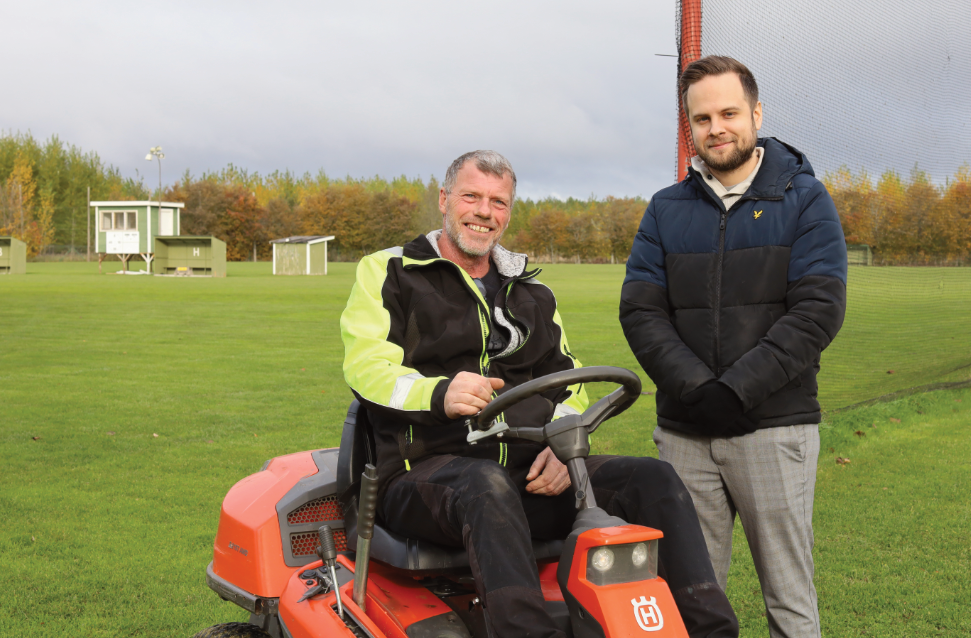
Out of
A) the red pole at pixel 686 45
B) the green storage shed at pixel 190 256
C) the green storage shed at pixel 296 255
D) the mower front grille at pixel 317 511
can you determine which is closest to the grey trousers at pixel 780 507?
the mower front grille at pixel 317 511

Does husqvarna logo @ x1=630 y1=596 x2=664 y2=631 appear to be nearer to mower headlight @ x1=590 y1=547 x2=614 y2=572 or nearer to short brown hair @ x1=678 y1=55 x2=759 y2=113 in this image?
mower headlight @ x1=590 y1=547 x2=614 y2=572

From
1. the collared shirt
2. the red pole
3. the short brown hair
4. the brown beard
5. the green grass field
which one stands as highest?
the red pole

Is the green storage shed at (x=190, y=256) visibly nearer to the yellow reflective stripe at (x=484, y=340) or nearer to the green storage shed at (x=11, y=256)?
the green storage shed at (x=11, y=256)

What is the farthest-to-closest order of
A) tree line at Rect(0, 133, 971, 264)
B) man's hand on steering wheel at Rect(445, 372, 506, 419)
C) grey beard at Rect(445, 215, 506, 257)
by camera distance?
1. tree line at Rect(0, 133, 971, 264)
2. grey beard at Rect(445, 215, 506, 257)
3. man's hand on steering wheel at Rect(445, 372, 506, 419)

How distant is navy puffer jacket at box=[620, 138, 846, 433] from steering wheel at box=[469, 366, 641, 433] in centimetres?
41

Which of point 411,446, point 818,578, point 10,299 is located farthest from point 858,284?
point 10,299

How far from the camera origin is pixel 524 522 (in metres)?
2.01

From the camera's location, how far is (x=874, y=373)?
8.34 meters

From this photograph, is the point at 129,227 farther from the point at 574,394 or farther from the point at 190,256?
the point at 574,394

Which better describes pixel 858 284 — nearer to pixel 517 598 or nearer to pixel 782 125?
pixel 782 125

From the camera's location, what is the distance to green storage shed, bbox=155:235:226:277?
126ft

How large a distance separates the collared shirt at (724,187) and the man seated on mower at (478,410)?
636 millimetres

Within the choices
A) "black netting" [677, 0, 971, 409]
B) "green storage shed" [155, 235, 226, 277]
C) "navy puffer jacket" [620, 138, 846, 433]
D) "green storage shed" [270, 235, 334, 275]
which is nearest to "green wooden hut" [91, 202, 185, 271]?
"green storage shed" [155, 235, 226, 277]

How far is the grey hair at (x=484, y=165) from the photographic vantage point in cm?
280
